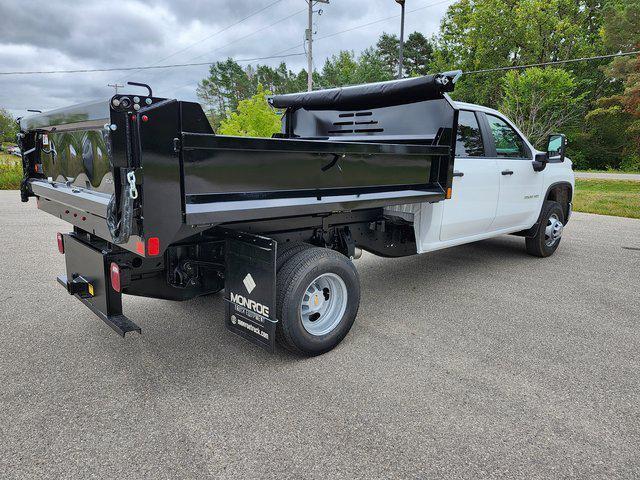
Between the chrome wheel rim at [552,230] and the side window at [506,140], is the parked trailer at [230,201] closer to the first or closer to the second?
the side window at [506,140]

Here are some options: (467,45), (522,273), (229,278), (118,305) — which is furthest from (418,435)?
(467,45)

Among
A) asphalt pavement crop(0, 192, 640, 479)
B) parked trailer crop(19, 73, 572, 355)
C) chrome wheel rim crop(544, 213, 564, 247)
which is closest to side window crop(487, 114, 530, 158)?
chrome wheel rim crop(544, 213, 564, 247)

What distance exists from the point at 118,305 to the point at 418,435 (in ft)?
6.97

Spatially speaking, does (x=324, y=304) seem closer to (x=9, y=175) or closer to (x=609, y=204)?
(x=609, y=204)

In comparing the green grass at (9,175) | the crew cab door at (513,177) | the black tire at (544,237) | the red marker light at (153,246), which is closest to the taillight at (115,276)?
the red marker light at (153,246)

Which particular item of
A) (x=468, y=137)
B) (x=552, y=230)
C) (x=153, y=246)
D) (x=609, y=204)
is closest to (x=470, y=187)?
(x=468, y=137)

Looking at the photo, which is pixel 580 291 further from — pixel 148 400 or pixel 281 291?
pixel 148 400

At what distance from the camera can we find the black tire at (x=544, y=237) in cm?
639

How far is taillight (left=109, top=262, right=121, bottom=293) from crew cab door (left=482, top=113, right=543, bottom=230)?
13.9 ft

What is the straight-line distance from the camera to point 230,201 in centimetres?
276

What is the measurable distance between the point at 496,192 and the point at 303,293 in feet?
10.4

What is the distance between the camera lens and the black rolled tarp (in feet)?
13.1

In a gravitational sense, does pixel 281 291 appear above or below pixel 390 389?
above

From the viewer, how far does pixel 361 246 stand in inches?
171
